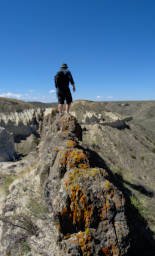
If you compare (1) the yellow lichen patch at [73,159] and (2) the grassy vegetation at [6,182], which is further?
(2) the grassy vegetation at [6,182]

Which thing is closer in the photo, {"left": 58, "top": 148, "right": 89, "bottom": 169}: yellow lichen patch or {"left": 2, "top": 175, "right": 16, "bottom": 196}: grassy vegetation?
{"left": 58, "top": 148, "right": 89, "bottom": 169}: yellow lichen patch

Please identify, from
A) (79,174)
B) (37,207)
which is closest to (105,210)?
(79,174)

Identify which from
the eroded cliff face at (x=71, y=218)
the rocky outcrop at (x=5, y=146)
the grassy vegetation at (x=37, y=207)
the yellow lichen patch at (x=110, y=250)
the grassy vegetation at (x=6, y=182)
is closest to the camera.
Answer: the yellow lichen patch at (x=110, y=250)

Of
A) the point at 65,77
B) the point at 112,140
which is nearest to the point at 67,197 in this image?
the point at 65,77

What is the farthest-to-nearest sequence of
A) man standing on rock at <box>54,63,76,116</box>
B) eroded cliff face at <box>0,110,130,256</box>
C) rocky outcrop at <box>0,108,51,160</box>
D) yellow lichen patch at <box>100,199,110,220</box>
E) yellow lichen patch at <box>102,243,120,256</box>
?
rocky outcrop at <box>0,108,51,160</box> < man standing on rock at <box>54,63,76,116</box> < yellow lichen patch at <box>100,199,110,220</box> < eroded cliff face at <box>0,110,130,256</box> < yellow lichen patch at <box>102,243,120,256</box>

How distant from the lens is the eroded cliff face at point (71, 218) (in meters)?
3.29

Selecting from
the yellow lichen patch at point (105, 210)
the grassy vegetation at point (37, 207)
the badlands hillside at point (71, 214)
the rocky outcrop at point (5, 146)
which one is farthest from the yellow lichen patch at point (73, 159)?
the rocky outcrop at point (5, 146)

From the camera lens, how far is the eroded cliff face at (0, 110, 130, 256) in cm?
329

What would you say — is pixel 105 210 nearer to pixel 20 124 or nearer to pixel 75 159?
pixel 75 159

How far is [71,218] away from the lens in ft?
11.9

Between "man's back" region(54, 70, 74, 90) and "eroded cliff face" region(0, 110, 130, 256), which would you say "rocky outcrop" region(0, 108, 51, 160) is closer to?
"man's back" region(54, 70, 74, 90)

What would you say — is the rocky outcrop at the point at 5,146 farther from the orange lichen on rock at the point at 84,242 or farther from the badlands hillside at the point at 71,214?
the orange lichen on rock at the point at 84,242

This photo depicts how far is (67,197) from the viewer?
3.69 m

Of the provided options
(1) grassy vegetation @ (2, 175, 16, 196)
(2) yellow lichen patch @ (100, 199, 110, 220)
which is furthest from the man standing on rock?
(2) yellow lichen patch @ (100, 199, 110, 220)
